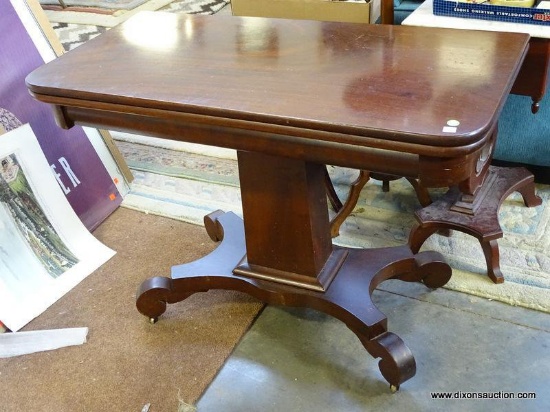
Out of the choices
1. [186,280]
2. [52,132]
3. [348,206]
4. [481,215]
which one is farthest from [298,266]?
[52,132]

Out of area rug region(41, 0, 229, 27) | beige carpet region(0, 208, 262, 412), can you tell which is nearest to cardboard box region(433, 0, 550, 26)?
beige carpet region(0, 208, 262, 412)

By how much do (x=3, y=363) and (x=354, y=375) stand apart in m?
0.81

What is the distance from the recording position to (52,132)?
5.59 feet

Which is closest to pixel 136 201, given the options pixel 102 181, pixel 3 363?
pixel 102 181

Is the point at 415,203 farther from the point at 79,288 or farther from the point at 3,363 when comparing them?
the point at 3,363

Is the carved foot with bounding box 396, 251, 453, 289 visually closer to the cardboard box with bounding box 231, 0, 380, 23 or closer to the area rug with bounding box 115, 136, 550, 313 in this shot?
the area rug with bounding box 115, 136, 550, 313

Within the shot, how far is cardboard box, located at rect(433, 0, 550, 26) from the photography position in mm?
1295

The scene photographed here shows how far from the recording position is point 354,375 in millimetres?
1242

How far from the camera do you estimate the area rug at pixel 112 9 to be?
3279 millimetres

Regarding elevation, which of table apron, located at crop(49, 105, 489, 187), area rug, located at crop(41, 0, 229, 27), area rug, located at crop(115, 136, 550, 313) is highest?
table apron, located at crop(49, 105, 489, 187)

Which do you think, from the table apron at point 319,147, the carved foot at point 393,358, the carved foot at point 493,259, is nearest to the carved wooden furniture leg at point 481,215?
the carved foot at point 493,259

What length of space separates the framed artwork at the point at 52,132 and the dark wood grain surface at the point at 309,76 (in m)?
0.48

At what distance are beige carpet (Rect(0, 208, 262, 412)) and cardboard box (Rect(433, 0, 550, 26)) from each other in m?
0.85

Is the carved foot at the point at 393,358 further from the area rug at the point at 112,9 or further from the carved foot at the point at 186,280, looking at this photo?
the area rug at the point at 112,9
